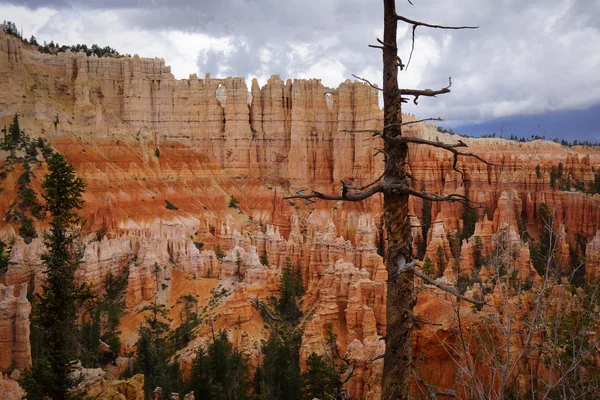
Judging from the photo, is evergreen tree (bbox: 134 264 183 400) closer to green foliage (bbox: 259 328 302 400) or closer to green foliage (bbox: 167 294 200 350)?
green foliage (bbox: 167 294 200 350)

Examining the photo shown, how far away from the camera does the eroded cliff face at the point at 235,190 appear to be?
115 ft

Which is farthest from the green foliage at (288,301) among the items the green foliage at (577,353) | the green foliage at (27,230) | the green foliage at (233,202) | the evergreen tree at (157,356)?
the green foliage at (233,202)

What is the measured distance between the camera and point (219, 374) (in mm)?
26625

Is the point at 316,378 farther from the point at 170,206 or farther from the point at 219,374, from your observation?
the point at 170,206

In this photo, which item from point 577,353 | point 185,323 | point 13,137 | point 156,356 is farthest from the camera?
point 13,137

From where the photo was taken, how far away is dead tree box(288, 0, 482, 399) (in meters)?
5.70

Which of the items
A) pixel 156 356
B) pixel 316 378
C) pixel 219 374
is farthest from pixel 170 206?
pixel 316 378

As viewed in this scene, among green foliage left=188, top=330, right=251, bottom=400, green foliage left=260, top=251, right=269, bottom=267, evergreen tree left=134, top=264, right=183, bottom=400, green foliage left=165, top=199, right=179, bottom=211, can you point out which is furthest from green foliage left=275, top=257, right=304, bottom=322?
green foliage left=165, top=199, right=179, bottom=211

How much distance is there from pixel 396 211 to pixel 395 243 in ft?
1.30

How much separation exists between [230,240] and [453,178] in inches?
1109

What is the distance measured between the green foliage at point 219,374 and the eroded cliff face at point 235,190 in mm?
2194

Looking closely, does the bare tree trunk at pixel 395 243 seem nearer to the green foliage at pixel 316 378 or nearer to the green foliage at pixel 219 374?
the green foliage at pixel 316 378

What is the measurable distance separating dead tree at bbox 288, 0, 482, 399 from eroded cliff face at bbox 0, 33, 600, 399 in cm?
2192

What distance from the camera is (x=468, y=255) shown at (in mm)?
42594
